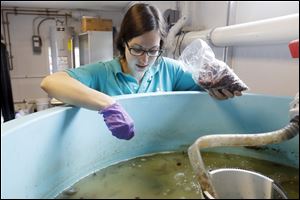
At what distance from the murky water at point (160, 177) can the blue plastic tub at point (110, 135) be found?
0.09ft

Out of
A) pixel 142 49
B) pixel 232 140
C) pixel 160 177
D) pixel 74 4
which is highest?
pixel 74 4

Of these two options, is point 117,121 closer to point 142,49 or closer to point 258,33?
point 142,49

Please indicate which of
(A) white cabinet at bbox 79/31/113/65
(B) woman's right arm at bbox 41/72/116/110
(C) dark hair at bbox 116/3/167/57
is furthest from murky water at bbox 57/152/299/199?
(A) white cabinet at bbox 79/31/113/65

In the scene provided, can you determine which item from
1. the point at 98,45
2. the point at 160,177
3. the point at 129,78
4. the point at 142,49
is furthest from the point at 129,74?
the point at 98,45

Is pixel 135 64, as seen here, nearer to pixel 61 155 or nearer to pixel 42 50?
pixel 61 155

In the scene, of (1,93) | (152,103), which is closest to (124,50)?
(152,103)

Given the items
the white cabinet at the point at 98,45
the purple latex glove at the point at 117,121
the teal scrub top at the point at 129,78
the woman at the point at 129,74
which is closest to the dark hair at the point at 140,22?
the woman at the point at 129,74

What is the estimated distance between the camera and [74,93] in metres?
0.56

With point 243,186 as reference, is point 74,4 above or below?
above

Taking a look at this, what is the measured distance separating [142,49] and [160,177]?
1.46 ft

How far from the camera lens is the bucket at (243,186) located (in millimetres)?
278

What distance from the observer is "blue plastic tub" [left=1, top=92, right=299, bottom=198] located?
375mm

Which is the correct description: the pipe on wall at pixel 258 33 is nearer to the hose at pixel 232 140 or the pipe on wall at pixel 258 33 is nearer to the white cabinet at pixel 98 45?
the hose at pixel 232 140

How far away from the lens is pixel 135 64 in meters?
0.84
